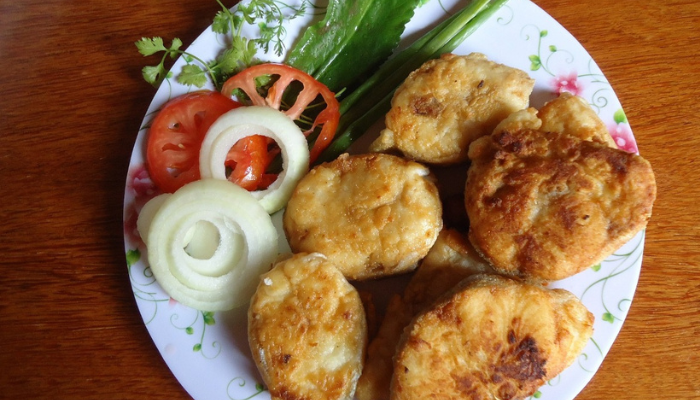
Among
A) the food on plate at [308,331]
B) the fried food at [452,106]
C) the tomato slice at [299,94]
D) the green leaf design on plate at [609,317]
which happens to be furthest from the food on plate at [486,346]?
the tomato slice at [299,94]

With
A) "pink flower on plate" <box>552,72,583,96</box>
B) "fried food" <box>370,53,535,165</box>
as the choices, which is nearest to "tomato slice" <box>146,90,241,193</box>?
"fried food" <box>370,53,535,165</box>

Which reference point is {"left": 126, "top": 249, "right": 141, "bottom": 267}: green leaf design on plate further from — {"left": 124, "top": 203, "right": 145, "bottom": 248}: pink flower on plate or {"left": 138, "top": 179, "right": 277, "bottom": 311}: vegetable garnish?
{"left": 138, "top": 179, "right": 277, "bottom": 311}: vegetable garnish

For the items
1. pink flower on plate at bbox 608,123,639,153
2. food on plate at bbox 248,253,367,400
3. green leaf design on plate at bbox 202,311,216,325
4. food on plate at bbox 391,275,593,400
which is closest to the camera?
food on plate at bbox 391,275,593,400

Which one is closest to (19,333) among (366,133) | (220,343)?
(220,343)

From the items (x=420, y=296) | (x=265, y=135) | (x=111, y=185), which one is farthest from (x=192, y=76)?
(x=420, y=296)

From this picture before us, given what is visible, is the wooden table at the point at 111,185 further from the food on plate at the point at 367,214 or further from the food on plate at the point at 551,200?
the food on plate at the point at 367,214

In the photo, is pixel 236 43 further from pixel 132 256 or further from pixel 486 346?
pixel 486 346
